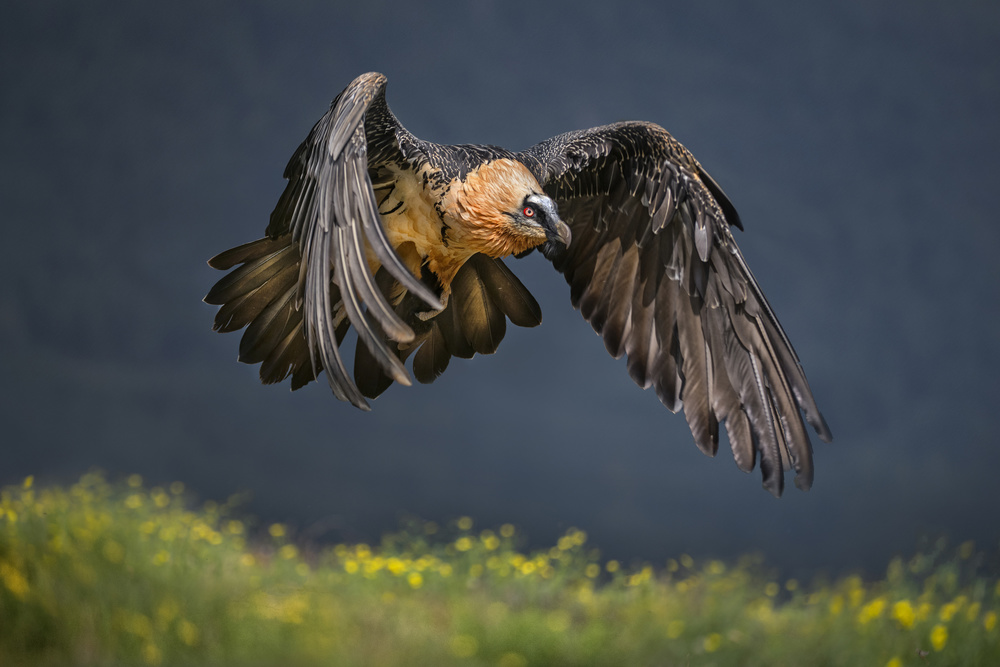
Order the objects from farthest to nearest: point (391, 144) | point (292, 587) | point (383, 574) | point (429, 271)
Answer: point (383, 574)
point (292, 587)
point (429, 271)
point (391, 144)

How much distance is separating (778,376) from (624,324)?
3.12 feet

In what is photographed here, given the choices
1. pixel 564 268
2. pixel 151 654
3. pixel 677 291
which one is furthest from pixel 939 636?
pixel 151 654

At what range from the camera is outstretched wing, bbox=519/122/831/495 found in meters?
4.35

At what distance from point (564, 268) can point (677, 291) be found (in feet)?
2.45

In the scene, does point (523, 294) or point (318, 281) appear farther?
point (523, 294)

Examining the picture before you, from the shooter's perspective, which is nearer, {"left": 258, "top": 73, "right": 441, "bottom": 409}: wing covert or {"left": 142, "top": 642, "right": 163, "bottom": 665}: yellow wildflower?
{"left": 258, "top": 73, "right": 441, "bottom": 409}: wing covert

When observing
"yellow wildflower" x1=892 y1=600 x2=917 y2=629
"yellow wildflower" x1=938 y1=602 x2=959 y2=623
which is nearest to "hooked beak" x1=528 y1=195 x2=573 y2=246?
"yellow wildflower" x1=892 y1=600 x2=917 y2=629

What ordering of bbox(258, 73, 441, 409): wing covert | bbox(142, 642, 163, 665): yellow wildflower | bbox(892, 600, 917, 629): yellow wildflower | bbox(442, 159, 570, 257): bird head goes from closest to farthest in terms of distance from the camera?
1. bbox(258, 73, 441, 409): wing covert
2. bbox(142, 642, 163, 665): yellow wildflower
3. bbox(442, 159, 570, 257): bird head
4. bbox(892, 600, 917, 629): yellow wildflower

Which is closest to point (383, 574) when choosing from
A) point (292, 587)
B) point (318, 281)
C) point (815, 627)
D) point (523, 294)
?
point (292, 587)

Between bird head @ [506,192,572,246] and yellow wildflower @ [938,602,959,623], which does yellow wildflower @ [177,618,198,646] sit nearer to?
bird head @ [506,192,572,246]

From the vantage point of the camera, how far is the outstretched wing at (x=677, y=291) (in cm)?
435

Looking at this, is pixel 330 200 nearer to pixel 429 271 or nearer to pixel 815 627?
pixel 429 271

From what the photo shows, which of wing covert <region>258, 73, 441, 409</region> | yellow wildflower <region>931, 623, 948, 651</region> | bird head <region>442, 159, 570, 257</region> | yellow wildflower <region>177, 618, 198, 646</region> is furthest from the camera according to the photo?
yellow wildflower <region>931, 623, 948, 651</region>

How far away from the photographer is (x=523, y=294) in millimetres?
4883
